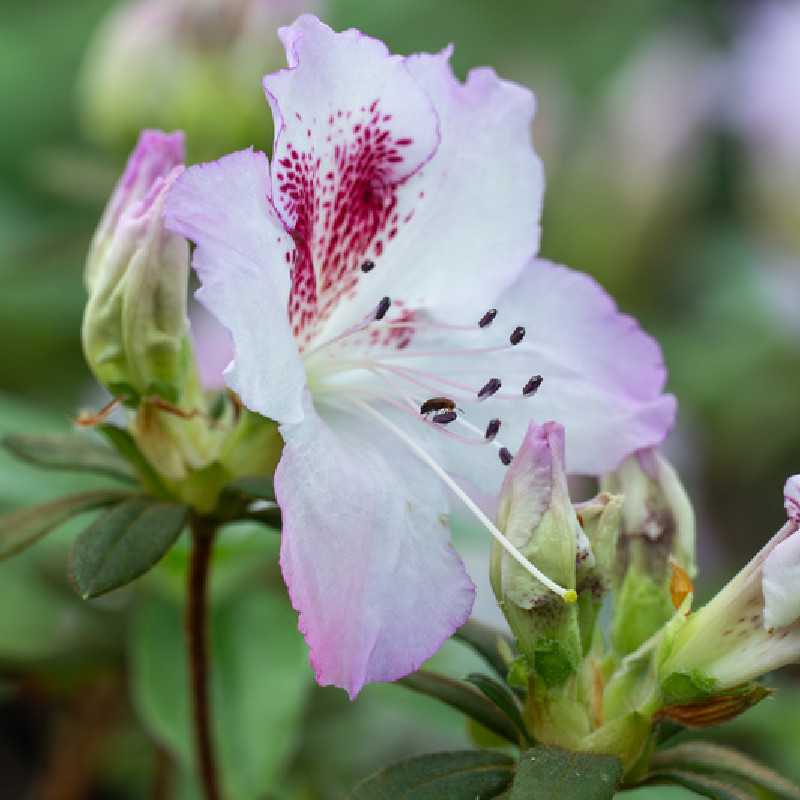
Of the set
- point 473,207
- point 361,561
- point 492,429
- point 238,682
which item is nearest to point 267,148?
point 238,682

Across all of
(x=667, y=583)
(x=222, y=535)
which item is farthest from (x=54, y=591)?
(x=667, y=583)

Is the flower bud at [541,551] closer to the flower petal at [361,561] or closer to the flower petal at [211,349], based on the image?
the flower petal at [361,561]

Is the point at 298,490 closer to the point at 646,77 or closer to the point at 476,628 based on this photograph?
the point at 476,628

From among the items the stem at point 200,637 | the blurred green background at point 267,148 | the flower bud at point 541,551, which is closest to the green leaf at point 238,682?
the blurred green background at point 267,148

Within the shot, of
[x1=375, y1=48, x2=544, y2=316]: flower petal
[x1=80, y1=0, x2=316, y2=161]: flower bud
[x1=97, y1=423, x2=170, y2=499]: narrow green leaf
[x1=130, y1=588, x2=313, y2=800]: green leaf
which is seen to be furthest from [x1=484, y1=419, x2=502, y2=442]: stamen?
[x1=80, y1=0, x2=316, y2=161]: flower bud

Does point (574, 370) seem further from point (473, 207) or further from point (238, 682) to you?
point (238, 682)
